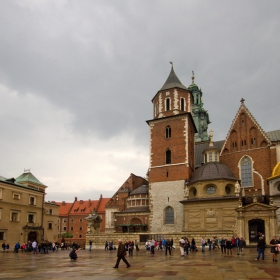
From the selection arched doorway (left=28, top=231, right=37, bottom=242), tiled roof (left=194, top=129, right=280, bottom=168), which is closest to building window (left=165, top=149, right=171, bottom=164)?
tiled roof (left=194, top=129, right=280, bottom=168)

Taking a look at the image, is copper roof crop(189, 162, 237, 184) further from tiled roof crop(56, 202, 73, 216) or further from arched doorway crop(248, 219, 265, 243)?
tiled roof crop(56, 202, 73, 216)

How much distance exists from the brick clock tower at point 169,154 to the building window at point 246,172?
291 inches

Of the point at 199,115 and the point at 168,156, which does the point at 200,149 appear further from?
the point at 199,115

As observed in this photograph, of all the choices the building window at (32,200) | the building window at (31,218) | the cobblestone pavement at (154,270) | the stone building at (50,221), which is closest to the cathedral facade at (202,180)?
the stone building at (50,221)

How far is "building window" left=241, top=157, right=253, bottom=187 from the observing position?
4712 cm

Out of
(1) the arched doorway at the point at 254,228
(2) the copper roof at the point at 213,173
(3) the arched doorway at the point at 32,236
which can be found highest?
(2) the copper roof at the point at 213,173

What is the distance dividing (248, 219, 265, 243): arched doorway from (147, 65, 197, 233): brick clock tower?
32.4 feet

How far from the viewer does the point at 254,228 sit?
1474 inches

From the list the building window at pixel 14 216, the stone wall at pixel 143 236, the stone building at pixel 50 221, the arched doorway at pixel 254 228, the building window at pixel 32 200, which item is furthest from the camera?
the stone building at pixel 50 221

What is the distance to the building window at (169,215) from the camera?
4569cm

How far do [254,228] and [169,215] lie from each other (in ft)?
40.7

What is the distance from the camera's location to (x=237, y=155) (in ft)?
161

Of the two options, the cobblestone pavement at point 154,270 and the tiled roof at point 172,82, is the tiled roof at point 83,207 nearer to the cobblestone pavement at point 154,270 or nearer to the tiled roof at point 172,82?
the tiled roof at point 172,82

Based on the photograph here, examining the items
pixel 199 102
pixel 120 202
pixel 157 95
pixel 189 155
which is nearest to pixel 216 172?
pixel 189 155
